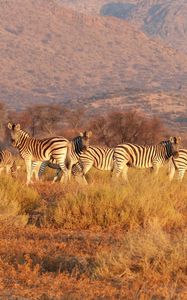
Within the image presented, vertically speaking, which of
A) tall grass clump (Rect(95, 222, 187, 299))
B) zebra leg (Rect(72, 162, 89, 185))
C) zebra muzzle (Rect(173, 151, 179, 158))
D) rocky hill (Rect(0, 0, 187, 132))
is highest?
rocky hill (Rect(0, 0, 187, 132))

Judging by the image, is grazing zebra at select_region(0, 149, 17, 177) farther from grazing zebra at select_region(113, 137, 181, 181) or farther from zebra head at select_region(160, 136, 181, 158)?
zebra head at select_region(160, 136, 181, 158)

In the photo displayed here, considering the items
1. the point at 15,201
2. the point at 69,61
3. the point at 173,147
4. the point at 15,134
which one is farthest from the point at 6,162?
the point at 69,61

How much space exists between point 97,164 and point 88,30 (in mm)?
180644

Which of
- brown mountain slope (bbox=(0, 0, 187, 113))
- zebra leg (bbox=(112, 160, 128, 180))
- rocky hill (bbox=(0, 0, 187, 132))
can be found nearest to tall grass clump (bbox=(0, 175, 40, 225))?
zebra leg (bbox=(112, 160, 128, 180))

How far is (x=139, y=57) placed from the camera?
18612cm

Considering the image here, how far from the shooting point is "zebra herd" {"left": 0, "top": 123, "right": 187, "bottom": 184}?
19.3 m

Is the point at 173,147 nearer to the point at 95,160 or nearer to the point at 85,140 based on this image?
the point at 95,160

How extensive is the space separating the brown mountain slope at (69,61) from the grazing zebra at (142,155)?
114435 millimetres

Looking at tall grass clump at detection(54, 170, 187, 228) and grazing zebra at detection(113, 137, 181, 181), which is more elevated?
grazing zebra at detection(113, 137, 181, 181)

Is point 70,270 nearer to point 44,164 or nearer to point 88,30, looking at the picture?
point 44,164

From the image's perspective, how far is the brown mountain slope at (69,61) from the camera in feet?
508

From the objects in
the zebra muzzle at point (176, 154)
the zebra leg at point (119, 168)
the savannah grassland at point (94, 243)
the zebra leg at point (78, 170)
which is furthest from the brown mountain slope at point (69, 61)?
the savannah grassland at point (94, 243)

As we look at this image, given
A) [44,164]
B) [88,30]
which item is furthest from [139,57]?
[44,164]

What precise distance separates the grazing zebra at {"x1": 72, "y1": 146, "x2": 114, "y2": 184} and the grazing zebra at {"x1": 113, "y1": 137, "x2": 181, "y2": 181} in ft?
0.97
